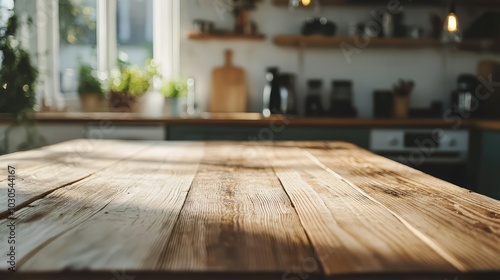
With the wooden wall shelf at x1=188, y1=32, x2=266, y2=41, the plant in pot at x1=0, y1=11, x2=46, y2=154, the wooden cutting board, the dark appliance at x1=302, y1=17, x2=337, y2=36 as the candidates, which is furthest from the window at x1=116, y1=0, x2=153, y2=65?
the dark appliance at x1=302, y1=17, x2=337, y2=36

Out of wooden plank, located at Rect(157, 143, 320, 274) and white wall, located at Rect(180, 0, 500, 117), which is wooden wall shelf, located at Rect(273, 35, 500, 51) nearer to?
white wall, located at Rect(180, 0, 500, 117)

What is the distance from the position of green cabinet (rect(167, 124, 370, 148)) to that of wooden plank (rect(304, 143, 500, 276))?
6.06 ft

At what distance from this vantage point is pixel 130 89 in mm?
4207

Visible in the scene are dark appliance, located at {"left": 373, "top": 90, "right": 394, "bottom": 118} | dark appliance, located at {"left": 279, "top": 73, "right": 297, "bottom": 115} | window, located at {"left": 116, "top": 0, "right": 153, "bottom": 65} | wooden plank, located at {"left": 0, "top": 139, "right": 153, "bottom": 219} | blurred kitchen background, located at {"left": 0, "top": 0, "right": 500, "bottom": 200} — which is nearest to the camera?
wooden plank, located at {"left": 0, "top": 139, "right": 153, "bottom": 219}

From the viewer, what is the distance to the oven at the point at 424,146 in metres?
3.73

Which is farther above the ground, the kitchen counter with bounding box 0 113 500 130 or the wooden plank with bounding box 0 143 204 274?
the kitchen counter with bounding box 0 113 500 130

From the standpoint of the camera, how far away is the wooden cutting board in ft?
14.2

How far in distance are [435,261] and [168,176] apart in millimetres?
941

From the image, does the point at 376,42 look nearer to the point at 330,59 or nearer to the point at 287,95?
the point at 330,59

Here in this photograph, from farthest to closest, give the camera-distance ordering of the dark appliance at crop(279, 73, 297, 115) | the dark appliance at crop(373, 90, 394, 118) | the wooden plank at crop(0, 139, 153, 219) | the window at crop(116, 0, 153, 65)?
the window at crop(116, 0, 153, 65), the dark appliance at crop(373, 90, 394, 118), the dark appliance at crop(279, 73, 297, 115), the wooden plank at crop(0, 139, 153, 219)

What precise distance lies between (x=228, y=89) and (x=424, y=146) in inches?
58.9

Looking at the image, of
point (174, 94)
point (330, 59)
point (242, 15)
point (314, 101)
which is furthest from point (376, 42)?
point (174, 94)

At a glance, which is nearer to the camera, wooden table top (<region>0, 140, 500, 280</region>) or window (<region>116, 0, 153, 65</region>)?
wooden table top (<region>0, 140, 500, 280</region>)

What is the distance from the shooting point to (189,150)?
7.68 ft
